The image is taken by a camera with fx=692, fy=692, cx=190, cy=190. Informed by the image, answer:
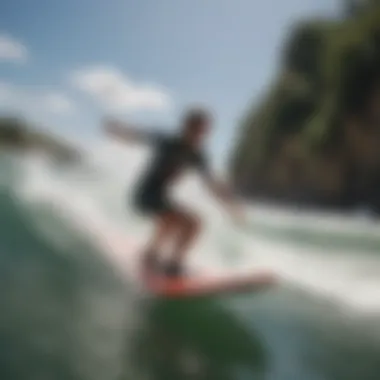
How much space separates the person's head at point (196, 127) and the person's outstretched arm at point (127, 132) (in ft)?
0.17

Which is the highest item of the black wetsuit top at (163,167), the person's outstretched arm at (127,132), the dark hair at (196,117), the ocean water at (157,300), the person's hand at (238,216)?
the dark hair at (196,117)

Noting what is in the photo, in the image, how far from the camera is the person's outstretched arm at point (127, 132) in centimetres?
127

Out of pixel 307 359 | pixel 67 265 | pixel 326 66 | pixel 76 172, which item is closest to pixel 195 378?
pixel 307 359

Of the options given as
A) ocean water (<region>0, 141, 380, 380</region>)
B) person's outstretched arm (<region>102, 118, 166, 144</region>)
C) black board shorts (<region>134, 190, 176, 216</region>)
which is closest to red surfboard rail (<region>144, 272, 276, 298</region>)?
ocean water (<region>0, 141, 380, 380</region>)

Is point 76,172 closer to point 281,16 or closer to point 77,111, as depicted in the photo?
point 77,111

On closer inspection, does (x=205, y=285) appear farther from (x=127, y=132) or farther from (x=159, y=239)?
(x=127, y=132)

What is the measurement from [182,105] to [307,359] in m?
0.51

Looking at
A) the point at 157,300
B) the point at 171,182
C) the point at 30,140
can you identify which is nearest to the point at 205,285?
the point at 157,300

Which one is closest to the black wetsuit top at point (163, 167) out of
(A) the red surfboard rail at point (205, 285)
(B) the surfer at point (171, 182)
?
(B) the surfer at point (171, 182)

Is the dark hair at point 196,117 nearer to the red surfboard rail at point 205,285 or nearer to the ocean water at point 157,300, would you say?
the ocean water at point 157,300

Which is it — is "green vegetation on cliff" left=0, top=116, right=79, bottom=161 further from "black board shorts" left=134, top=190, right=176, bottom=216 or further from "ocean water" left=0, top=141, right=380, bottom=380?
"black board shorts" left=134, top=190, right=176, bottom=216

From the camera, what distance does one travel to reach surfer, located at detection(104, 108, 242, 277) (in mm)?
1257

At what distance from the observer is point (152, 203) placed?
1264 mm

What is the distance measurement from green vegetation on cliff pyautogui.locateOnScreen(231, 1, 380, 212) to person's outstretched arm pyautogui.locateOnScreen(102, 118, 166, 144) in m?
0.17
